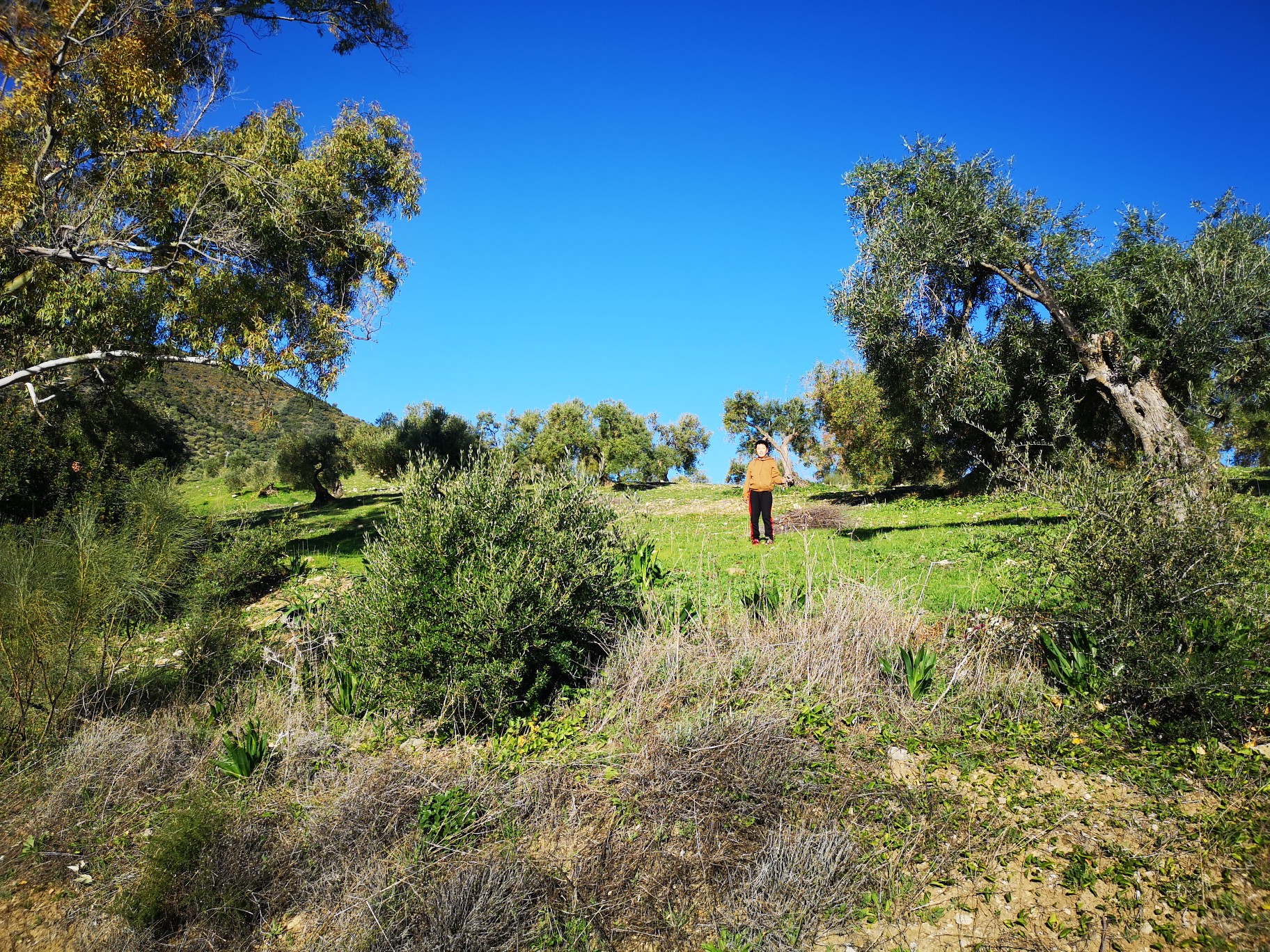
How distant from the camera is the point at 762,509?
12.8 m

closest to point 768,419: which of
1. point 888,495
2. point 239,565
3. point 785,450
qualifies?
point 785,450

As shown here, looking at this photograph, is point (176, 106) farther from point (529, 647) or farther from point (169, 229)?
point (529, 647)

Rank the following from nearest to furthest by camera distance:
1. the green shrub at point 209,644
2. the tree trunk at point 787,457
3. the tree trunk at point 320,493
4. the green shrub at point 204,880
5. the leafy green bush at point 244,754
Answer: the green shrub at point 204,880, the leafy green bush at point 244,754, the green shrub at point 209,644, the tree trunk at point 320,493, the tree trunk at point 787,457

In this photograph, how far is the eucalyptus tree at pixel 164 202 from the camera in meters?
11.8

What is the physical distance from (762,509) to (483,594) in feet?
26.2

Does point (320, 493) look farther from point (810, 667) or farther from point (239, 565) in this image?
point (810, 667)

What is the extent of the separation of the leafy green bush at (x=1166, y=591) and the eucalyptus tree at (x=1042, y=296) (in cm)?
767

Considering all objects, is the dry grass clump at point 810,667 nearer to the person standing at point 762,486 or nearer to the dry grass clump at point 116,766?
the dry grass clump at point 116,766

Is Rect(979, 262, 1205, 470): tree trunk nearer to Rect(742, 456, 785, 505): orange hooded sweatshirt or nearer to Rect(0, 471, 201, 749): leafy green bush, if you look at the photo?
Answer: Rect(742, 456, 785, 505): orange hooded sweatshirt

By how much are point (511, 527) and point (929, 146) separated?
14.1 m

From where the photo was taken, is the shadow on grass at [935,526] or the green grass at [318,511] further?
the green grass at [318,511]

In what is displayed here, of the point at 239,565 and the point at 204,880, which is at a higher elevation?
the point at 239,565

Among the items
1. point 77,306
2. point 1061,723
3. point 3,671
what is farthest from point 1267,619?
point 77,306

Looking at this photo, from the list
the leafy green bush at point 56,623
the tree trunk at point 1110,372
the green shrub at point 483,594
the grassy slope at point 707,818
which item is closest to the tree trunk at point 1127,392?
the tree trunk at point 1110,372
